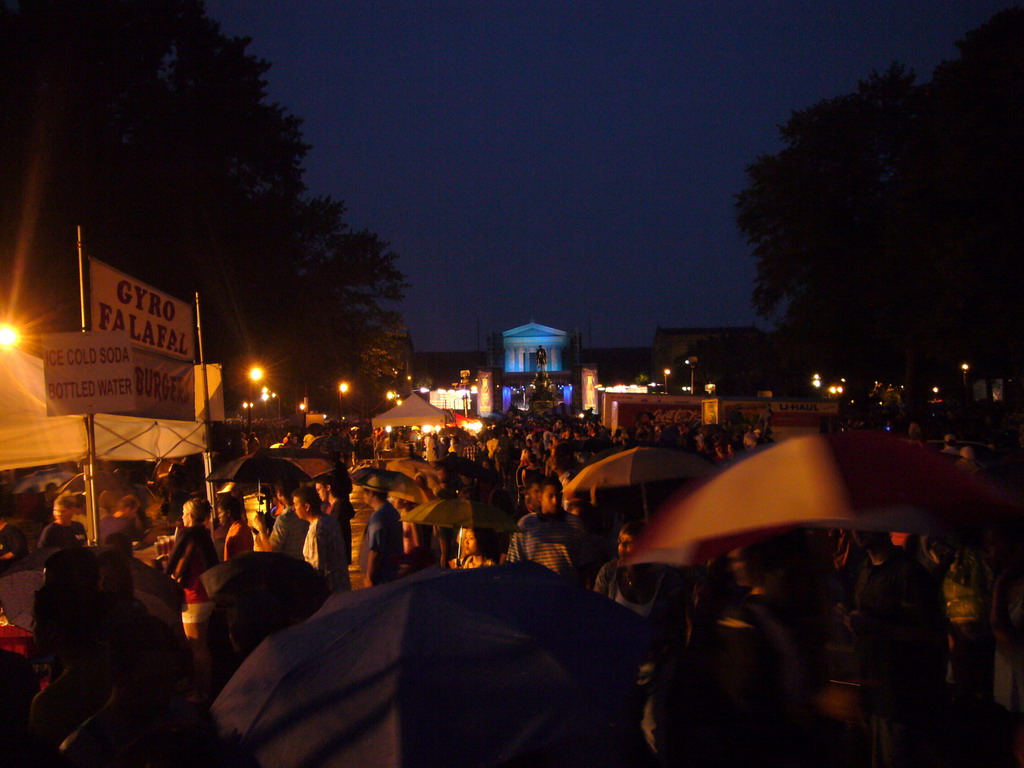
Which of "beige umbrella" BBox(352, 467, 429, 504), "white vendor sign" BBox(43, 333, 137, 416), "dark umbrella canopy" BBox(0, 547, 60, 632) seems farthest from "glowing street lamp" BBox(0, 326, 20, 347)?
"dark umbrella canopy" BBox(0, 547, 60, 632)

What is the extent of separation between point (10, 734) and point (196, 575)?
4.33m

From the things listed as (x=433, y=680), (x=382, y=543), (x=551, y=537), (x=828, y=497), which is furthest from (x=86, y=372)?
(x=828, y=497)

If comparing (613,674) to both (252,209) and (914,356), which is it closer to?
(252,209)

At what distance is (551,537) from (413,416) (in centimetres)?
1550

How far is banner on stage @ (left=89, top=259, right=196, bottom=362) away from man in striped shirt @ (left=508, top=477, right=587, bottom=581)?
337 cm

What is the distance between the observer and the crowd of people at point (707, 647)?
3.00 meters

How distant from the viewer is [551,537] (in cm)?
651

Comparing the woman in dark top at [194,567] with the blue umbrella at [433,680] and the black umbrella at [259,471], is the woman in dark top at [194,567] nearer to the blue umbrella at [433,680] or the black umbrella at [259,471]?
the black umbrella at [259,471]

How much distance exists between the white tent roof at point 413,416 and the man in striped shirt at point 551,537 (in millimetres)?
14915

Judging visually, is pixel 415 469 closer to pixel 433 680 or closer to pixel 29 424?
pixel 29 424

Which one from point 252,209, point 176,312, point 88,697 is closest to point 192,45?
point 252,209

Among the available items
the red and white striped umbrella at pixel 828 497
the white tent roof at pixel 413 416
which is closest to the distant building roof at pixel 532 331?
the white tent roof at pixel 413 416

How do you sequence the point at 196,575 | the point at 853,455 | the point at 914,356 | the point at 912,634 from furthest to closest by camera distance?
1. the point at 914,356
2. the point at 196,575
3. the point at 912,634
4. the point at 853,455

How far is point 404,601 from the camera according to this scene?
8.92 feet
